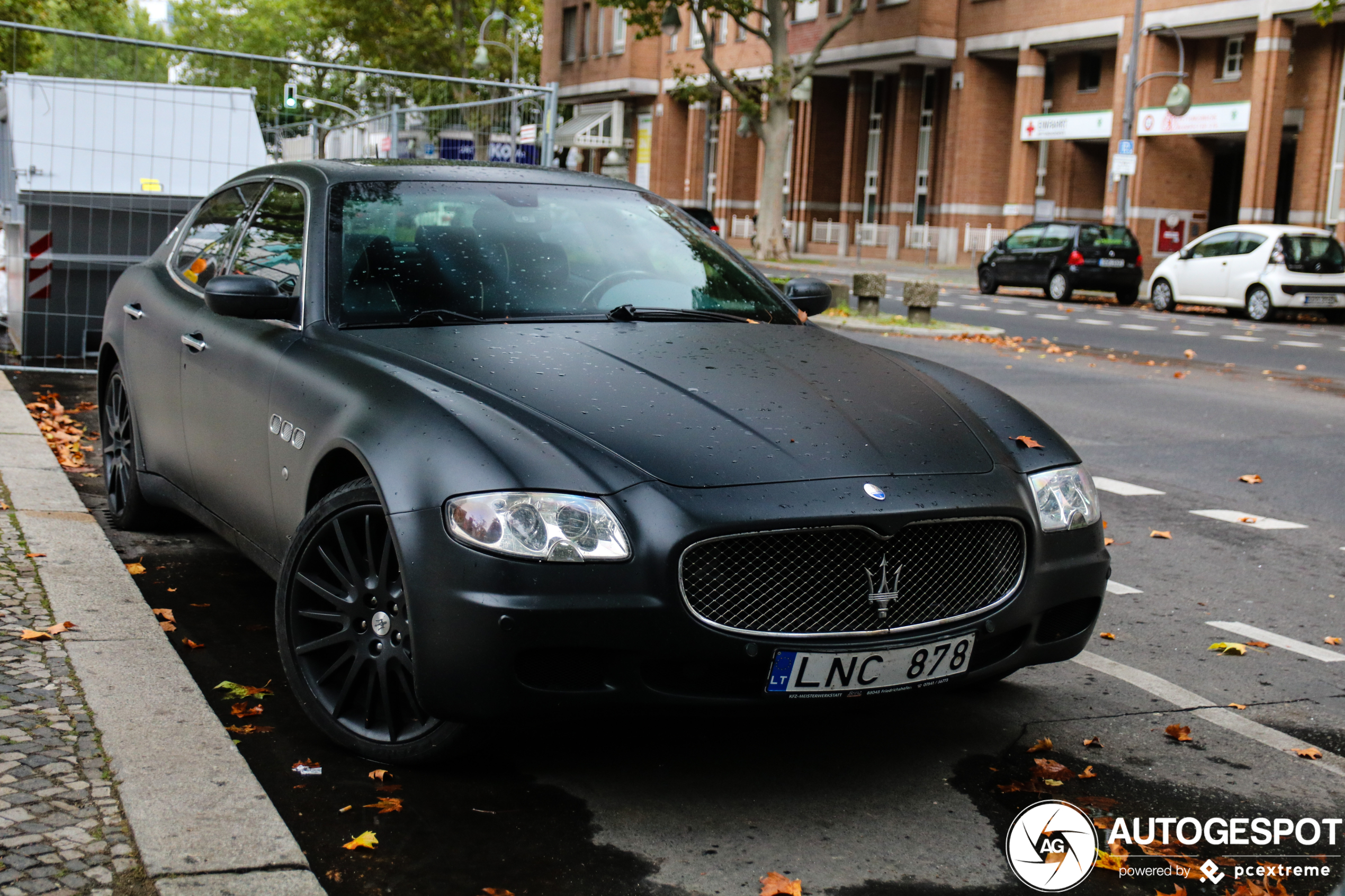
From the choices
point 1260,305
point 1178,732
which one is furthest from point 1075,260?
point 1178,732

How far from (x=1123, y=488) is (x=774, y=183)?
33.5m

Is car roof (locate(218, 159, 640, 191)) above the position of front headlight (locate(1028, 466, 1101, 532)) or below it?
above

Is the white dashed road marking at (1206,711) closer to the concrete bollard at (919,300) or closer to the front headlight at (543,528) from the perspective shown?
the front headlight at (543,528)

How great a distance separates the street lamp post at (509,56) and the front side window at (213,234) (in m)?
7.84

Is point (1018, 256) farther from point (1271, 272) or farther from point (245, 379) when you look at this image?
point (245, 379)

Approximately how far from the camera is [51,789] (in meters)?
A: 3.35

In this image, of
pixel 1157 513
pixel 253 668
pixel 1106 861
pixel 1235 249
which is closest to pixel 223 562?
pixel 253 668

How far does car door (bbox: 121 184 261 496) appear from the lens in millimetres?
5367

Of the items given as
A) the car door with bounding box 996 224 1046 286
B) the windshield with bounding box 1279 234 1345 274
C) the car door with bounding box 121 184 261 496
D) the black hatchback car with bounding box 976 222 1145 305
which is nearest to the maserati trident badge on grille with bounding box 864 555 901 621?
the car door with bounding box 121 184 261 496

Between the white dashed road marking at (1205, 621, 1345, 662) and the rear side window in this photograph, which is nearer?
the white dashed road marking at (1205, 621, 1345, 662)

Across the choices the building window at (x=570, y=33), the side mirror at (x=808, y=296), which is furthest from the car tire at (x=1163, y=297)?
the building window at (x=570, y=33)

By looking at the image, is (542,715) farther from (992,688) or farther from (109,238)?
(109,238)

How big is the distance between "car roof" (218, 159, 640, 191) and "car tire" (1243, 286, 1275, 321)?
21.7 metres

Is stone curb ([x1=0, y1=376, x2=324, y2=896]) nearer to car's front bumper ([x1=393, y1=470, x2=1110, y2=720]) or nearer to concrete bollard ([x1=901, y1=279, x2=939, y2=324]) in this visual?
car's front bumper ([x1=393, y1=470, x2=1110, y2=720])
